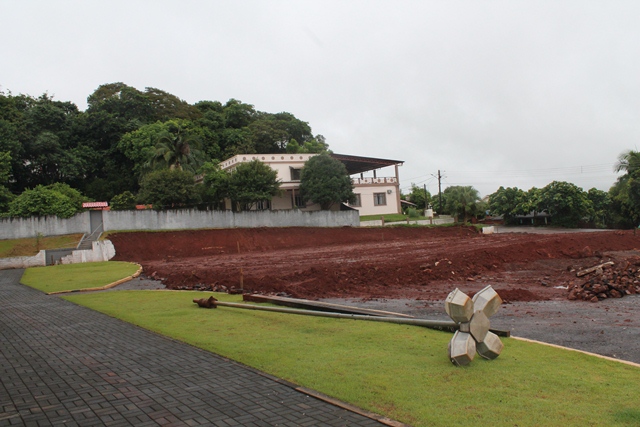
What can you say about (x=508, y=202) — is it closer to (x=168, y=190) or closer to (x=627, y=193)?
(x=627, y=193)

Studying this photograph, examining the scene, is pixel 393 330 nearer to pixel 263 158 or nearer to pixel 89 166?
pixel 263 158

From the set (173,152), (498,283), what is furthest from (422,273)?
(173,152)

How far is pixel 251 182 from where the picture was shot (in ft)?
161

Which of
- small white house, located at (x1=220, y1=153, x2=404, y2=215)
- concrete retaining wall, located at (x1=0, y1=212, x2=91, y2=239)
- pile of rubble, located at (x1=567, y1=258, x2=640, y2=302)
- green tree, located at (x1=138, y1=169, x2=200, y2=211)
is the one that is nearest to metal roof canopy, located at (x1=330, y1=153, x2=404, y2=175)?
small white house, located at (x1=220, y1=153, x2=404, y2=215)

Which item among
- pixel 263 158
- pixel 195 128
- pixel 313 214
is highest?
pixel 195 128

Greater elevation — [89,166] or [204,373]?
Answer: [89,166]

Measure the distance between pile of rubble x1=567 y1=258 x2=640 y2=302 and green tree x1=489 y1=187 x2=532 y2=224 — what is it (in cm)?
4523

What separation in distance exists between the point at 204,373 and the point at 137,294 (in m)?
10.8

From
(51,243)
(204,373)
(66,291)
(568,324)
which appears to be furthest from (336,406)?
(51,243)

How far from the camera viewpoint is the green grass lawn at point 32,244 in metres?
36.2

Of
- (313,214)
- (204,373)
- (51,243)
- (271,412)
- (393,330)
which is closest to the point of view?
(271,412)

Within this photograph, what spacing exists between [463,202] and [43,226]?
A: 44.5 m

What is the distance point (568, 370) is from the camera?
242 inches

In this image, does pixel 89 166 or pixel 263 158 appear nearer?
pixel 263 158
